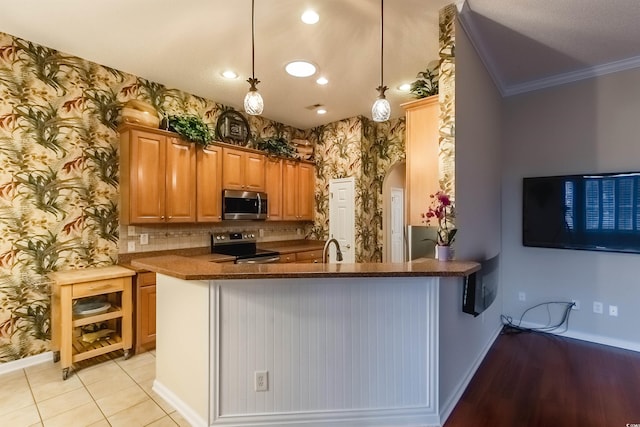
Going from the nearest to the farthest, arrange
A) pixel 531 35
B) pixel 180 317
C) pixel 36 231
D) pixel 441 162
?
pixel 180 317 → pixel 441 162 → pixel 531 35 → pixel 36 231

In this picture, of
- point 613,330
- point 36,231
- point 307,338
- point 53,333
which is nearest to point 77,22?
point 36,231

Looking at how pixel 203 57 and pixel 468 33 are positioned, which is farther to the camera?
pixel 203 57

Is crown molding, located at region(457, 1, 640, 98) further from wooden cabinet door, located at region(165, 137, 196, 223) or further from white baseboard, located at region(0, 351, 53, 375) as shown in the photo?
white baseboard, located at region(0, 351, 53, 375)

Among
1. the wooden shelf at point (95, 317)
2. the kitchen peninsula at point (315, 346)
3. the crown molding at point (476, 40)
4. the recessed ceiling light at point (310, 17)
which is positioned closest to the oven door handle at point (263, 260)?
the wooden shelf at point (95, 317)

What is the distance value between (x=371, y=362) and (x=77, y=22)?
3393mm

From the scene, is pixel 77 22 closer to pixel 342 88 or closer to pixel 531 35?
pixel 342 88

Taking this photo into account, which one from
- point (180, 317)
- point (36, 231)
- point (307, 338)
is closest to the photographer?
point (307, 338)

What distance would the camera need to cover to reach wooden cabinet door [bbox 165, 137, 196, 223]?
3467mm

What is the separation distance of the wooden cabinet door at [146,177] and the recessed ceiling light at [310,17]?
2.01 metres

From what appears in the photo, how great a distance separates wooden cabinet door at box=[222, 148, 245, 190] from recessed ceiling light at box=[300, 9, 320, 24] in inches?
81.5

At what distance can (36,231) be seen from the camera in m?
2.80

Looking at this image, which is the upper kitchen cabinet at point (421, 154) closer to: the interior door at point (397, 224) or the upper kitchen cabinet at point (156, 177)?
the upper kitchen cabinet at point (156, 177)

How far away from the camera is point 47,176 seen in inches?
112

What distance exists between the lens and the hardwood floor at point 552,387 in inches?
81.1
